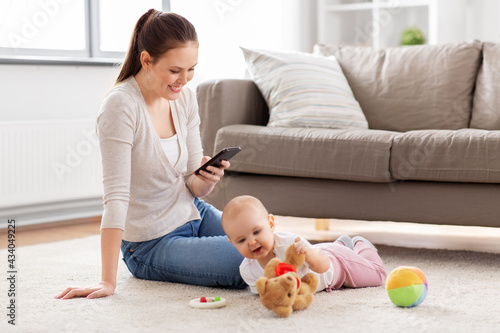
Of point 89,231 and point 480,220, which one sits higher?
point 480,220

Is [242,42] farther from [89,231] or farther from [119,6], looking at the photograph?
[89,231]

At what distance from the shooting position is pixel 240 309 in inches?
61.4

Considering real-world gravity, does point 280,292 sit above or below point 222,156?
below

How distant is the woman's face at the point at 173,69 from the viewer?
168 cm

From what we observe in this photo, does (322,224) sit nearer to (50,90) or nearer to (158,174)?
(158,174)

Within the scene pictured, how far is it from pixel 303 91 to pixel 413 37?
1.63m

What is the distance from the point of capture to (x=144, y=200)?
181 centimetres

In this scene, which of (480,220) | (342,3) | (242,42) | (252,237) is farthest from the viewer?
(342,3)

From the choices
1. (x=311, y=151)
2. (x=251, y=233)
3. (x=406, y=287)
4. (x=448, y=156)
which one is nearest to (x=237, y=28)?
(x=311, y=151)

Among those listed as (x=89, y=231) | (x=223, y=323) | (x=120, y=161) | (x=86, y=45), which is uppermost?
(x=86, y=45)

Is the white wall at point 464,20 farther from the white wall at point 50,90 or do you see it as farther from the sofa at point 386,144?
the white wall at point 50,90

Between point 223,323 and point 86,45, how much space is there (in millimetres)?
2476

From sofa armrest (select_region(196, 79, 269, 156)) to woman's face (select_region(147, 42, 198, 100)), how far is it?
2.59ft

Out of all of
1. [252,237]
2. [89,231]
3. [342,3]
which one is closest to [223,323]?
[252,237]
